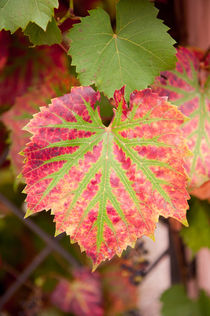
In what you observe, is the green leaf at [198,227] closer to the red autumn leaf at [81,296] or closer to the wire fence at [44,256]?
the wire fence at [44,256]

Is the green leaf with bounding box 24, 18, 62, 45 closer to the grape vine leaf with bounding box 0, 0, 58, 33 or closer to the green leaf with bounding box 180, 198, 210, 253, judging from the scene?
the grape vine leaf with bounding box 0, 0, 58, 33

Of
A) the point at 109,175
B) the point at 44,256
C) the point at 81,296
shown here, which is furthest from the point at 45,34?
the point at 81,296

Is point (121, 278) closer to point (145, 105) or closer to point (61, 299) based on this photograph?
point (61, 299)

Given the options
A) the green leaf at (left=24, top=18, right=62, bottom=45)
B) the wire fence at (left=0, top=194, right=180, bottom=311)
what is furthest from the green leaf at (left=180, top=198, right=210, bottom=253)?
the green leaf at (left=24, top=18, right=62, bottom=45)

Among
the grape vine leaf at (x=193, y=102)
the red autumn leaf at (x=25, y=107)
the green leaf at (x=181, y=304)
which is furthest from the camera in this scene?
the green leaf at (x=181, y=304)

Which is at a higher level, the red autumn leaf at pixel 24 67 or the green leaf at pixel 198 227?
the red autumn leaf at pixel 24 67

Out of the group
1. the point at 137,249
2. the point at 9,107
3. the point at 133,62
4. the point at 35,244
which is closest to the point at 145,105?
the point at 133,62

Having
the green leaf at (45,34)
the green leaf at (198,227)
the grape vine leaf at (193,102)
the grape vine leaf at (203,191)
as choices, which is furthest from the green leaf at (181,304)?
the green leaf at (45,34)
